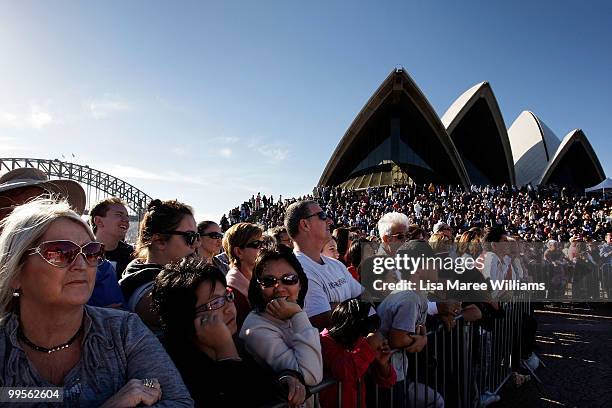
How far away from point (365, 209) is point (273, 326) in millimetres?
20189

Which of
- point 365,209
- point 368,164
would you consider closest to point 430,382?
point 365,209

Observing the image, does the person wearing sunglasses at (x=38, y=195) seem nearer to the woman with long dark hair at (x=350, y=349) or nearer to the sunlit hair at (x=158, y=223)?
the sunlit hair at (x=158, y=223)

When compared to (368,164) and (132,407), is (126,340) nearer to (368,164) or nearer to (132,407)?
(132,407)

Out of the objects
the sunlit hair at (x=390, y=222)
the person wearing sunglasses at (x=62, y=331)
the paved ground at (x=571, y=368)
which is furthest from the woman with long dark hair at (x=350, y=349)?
the paved ground at (x=571, y=368)

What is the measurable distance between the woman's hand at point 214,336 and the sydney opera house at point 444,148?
34.7 m

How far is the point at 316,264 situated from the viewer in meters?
2.80

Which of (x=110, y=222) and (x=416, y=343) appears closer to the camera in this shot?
(x=416, y=343)

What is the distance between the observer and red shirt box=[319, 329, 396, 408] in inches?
80.4

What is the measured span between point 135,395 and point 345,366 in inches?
43.9

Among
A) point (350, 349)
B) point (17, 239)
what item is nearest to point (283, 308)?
point (350, 349)

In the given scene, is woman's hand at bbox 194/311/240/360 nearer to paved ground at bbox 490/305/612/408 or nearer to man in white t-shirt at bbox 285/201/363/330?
man in white t-shirt at bbox 285/201/363/330

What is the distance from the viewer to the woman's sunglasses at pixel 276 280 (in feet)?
6.86

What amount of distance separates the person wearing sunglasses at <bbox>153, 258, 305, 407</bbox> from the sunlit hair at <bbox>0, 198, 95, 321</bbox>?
1.68 ft

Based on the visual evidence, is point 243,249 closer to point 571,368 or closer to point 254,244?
point 254,244
